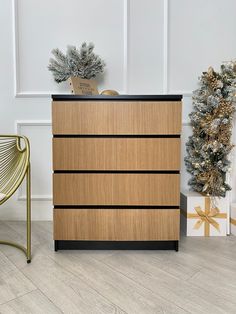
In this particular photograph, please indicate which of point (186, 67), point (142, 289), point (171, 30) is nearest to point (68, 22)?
point (171, 30)

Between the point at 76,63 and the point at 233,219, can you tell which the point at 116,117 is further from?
the point at 233,219

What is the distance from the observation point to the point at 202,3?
7.06ft

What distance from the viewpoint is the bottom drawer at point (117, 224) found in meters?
1.65

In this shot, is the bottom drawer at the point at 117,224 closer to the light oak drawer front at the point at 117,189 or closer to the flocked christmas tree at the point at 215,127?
the light oak drawer front at the point at 117,189

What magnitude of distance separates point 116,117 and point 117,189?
0.45 meters

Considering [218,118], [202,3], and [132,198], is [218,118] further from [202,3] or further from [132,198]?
[202,3]

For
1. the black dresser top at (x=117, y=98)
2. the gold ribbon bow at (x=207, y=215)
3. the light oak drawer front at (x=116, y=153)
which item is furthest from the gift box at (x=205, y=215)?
the black dresser top at (x=117, y=98)

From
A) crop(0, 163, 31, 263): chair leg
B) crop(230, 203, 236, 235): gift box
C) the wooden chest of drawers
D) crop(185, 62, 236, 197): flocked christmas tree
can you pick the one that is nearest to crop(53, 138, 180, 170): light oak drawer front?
the wooden chest of drawers

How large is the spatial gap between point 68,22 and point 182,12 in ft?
3.14

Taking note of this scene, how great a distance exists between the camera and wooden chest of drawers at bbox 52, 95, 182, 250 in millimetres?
1587

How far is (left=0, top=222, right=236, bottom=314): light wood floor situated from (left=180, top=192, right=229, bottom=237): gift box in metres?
0.14

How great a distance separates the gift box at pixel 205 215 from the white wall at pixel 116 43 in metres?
0.66

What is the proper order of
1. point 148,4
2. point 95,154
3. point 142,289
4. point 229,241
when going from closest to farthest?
point 142,289, point 95,154, point 229,241, point 148,4

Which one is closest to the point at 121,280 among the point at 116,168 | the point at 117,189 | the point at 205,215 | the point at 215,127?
the point at 117,189
